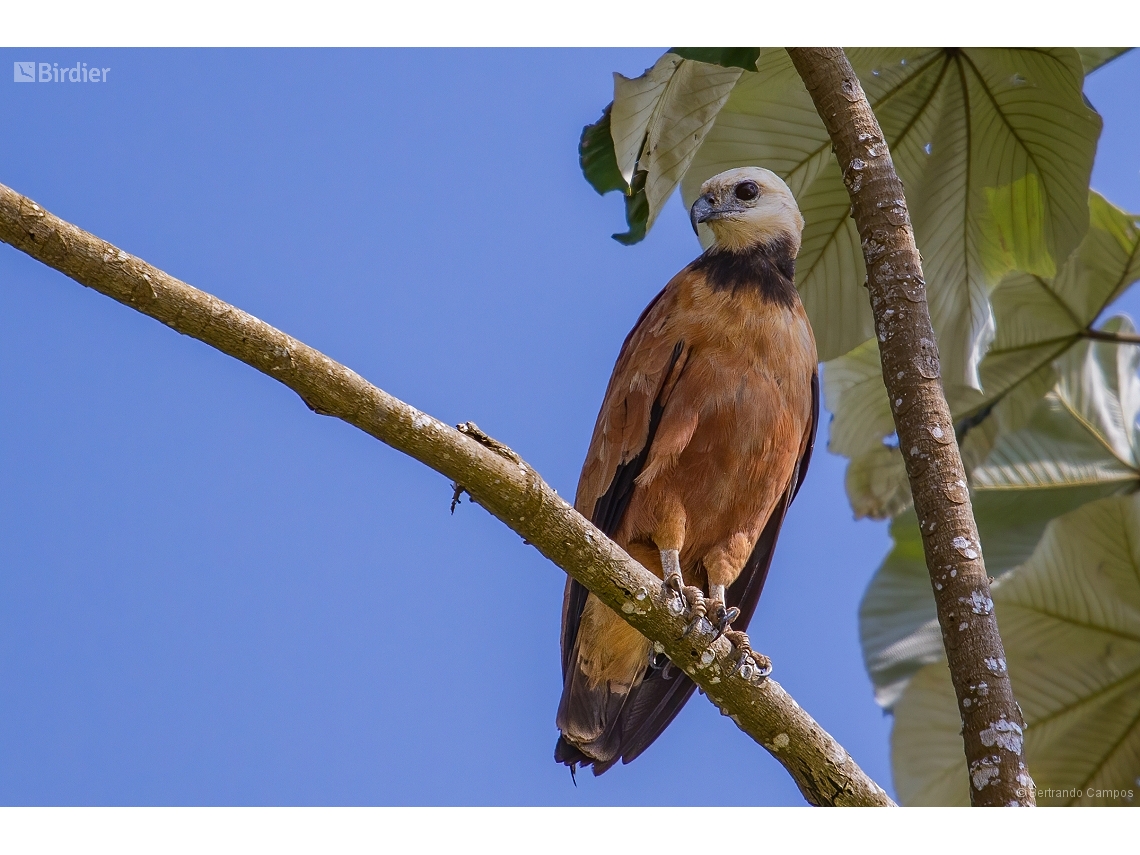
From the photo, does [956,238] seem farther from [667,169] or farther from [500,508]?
[500,508]

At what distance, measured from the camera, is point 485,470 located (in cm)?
244

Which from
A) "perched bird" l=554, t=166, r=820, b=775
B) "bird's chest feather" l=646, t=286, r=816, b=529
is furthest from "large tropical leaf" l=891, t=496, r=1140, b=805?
"bird's chest feather" l=646, t=286, r=816, b=529

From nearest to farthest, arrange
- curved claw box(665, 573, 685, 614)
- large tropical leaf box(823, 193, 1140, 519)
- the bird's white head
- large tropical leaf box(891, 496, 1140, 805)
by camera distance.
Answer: curved claw box(665, 573, 685, 614)
the bird's white head
large tropical leaf box(891, 496, 1140, 805)
large tropical leaf box(823, 193, 1140, 519)

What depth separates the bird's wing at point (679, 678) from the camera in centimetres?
375

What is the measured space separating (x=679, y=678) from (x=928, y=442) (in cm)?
127

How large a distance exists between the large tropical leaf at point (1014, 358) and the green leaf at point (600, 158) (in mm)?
1999

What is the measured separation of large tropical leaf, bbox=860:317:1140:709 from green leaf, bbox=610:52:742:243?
3.08 m

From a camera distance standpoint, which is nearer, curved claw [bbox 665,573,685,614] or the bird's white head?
curved claw [bbox 665,573,685,614]

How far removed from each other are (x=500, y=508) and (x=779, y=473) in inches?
Answer: 54.2

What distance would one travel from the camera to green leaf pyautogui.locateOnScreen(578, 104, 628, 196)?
156 inches

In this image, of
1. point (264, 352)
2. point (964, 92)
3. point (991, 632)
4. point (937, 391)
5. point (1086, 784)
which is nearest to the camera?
point (264, 352)

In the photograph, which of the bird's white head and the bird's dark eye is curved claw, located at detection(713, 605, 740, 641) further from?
Result: the bird's dark eye

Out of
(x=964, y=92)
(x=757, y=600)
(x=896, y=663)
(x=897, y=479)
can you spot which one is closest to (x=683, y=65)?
(x=964, y=92)

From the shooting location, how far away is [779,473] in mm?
3562
